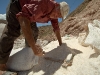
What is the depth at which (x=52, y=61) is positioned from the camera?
2.32 m

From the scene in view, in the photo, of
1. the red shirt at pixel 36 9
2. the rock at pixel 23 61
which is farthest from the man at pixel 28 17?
the rock at pixel 23 61

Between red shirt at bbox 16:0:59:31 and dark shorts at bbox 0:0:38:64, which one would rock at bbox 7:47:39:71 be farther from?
red shirt at bbox 16:0:59:31

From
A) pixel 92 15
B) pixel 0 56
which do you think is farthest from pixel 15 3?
pixel 92 15

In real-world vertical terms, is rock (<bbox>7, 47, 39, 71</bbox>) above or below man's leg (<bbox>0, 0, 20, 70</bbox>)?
below

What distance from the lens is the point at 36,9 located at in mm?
2061

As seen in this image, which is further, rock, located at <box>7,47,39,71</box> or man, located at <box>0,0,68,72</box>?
rock, located at <box>7,47,39,71</box>

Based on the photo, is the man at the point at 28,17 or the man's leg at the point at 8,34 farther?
the man's leg at the point at 8,34

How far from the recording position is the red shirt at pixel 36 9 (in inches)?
81.0

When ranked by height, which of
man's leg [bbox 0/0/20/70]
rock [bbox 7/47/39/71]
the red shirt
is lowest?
rock [bbox 7/47/39/71]

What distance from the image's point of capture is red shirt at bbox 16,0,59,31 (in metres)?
2.06

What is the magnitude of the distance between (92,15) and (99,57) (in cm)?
259

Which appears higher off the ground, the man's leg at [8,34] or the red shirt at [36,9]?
the red shirt at [36,9]

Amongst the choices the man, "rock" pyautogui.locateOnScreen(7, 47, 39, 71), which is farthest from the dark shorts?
"rock" pyautogui.locateOnScreen(7, 47, 39, 71)

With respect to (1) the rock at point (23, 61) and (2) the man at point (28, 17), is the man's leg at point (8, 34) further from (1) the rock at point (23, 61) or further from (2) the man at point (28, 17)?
(1) the rock at point (23, 61)
